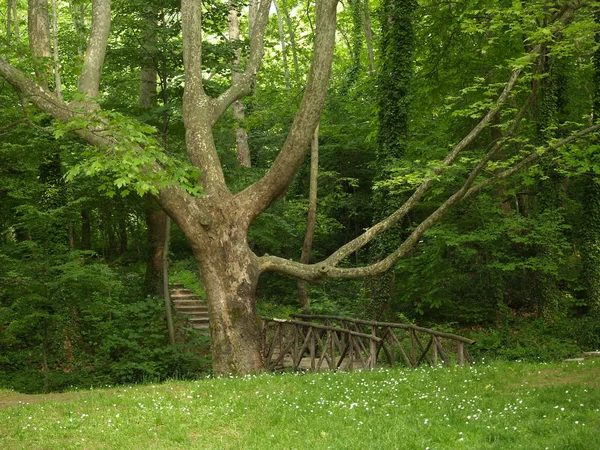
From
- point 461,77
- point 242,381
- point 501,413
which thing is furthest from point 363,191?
point 501,413

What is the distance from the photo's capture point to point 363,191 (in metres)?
25.1

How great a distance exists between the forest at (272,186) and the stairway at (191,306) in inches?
20.6

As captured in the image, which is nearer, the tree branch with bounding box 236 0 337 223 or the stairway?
the tree branch with bounding box 236 0 337 223

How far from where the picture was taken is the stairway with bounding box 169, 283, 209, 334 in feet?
61.8

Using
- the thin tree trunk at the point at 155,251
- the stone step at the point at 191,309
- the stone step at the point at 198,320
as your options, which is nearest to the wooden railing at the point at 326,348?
the stone step at the point at 198,320

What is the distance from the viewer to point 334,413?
736cm

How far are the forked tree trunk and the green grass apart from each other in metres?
1.44

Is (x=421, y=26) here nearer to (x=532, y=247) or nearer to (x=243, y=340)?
(x=532, y=247)

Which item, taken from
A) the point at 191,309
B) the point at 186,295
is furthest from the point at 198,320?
the point at 186,295

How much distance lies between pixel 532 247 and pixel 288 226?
23.8 ft

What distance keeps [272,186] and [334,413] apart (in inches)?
207

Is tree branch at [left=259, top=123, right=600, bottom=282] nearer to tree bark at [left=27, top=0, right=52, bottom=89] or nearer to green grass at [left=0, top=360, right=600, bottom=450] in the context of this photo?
green grass at [left=0, top=360, right=600, bottom=450]

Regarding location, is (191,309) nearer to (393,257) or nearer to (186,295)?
(186,295)

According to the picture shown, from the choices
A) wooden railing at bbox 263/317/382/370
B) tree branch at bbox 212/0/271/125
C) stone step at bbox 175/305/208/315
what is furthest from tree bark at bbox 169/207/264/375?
stone step at bbox 175/305/208/315
